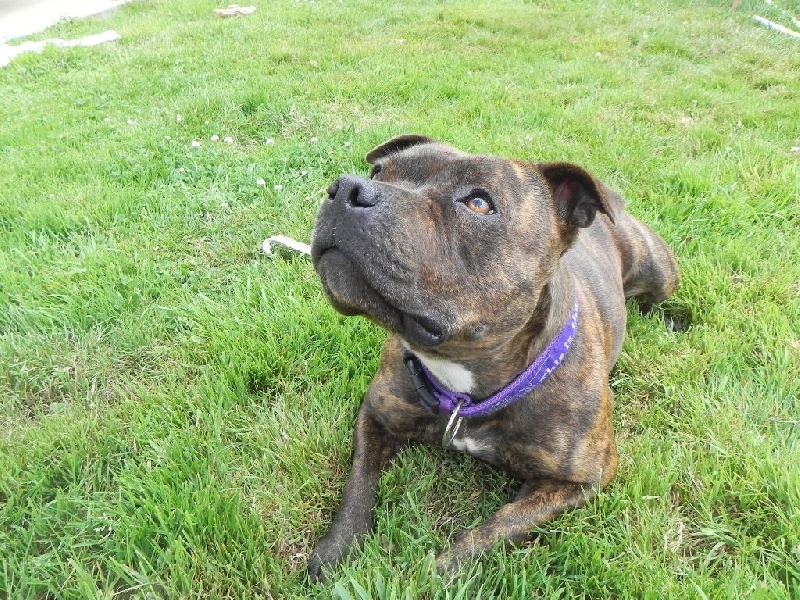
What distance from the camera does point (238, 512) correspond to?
93.5 inches

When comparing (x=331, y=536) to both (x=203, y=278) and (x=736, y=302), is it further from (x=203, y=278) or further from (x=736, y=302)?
(x=736, y=302)

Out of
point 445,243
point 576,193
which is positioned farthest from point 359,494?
point 576,193

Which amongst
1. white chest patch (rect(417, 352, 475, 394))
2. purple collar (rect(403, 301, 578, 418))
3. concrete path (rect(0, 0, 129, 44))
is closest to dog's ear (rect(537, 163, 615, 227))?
purple collar (rect(403, 301, 578, 418))

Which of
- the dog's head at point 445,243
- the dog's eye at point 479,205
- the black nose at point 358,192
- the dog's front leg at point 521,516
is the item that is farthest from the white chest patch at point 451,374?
Answer: the black nose at point 358,192

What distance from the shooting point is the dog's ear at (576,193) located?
2373mm

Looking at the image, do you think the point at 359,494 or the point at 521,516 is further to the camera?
the point at 359,494

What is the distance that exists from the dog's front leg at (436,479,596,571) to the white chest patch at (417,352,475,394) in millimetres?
487

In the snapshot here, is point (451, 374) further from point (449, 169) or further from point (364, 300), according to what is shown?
point (449, 169)

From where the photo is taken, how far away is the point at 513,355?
2443 millimetres

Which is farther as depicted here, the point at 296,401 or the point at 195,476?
the point at 296,401

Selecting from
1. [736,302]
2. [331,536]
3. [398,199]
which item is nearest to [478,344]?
[398,199]

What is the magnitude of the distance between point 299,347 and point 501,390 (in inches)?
50.3

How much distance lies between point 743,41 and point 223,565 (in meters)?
9.80

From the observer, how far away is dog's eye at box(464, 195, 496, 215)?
7.16 ft
